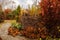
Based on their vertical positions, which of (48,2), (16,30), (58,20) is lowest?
(16,30)

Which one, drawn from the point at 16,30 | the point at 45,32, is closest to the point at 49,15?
the point at 45,32

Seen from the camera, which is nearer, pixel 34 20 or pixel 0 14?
pixel 34 20

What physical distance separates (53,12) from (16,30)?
2.18m

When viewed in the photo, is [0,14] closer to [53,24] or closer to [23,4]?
[23,4]

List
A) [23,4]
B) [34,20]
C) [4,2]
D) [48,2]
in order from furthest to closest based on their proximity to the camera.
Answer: [4,2] → [23,4] → [34,20] → [48,2]

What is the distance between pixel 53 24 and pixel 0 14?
4.56m

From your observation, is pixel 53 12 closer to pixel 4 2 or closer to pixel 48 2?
pixel 48 2

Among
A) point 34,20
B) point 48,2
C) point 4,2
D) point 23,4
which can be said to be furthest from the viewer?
point 4,2

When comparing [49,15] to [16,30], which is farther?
[16,30]

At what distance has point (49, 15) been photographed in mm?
8305

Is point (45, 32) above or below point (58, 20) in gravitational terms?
below

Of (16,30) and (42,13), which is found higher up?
(42,13)

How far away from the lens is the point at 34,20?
898 centimetres

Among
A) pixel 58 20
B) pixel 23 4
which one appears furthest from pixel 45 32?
pixel 23 4
